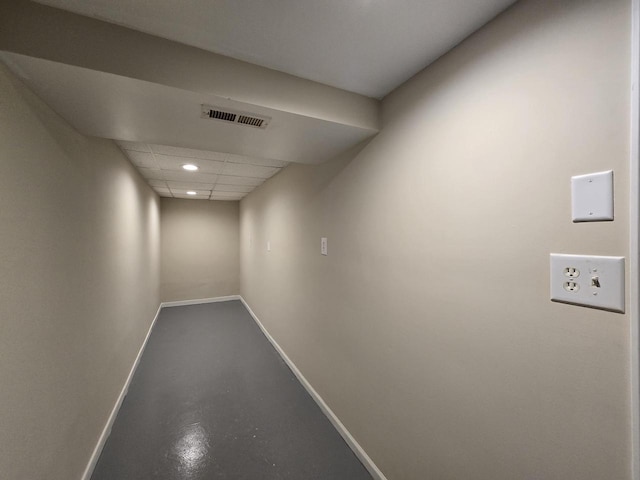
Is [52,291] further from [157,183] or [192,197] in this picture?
[192,197]

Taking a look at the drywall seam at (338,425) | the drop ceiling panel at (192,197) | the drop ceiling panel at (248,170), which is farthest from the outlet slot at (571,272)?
the drop ceiling panel at (192,197)

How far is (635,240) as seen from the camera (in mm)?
623

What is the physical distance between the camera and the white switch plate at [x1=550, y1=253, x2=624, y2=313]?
2.16ft

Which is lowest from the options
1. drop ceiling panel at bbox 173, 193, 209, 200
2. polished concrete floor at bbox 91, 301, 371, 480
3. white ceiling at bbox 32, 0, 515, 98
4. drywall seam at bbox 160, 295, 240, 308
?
polished concrete floor at bbox 91, 301, 371, 480

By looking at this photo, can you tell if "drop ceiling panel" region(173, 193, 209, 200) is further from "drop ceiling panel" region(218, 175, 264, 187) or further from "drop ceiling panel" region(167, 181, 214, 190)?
"drop ceiling panel" region(218, 175, 264, 187)

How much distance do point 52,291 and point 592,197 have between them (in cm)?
217

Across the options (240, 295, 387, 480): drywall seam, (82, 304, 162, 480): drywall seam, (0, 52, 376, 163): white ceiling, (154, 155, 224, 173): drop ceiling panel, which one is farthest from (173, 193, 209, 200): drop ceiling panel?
(0, 52, 376, 163): white ceiling

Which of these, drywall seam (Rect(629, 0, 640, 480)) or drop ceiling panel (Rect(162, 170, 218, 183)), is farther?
drop ceiling panel (Rect(162, 170, 218, 183))

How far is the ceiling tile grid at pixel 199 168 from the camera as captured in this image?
7.91ft

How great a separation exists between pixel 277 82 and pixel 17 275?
1.39 m

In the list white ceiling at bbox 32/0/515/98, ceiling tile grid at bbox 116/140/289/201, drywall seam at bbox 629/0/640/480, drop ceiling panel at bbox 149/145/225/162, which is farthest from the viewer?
ceiling tile grid at bbox 116/140/289/201

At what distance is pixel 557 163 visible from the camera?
772mm

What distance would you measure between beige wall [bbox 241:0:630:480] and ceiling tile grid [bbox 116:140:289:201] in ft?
5.03

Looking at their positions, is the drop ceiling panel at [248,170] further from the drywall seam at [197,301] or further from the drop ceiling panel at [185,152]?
the drywall seam at [197,301]
